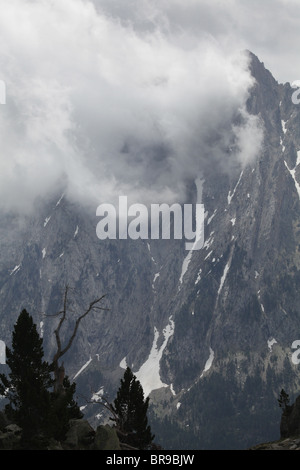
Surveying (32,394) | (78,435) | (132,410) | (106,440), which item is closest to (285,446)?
(106,440)

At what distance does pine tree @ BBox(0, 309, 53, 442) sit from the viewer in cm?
4166

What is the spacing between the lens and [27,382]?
4269cm

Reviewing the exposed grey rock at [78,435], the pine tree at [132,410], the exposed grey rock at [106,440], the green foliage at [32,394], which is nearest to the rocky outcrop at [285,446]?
the exposed grey rock at [106,440]

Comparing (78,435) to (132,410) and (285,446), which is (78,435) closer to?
(132,410)

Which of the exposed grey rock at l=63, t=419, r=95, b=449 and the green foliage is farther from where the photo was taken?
the exposed grey rock at l=63, t=419, r=95, b=449

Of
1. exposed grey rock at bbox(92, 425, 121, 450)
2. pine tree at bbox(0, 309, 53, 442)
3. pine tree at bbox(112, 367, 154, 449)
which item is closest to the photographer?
pine tree at bbox(0, 309, 53, 442)

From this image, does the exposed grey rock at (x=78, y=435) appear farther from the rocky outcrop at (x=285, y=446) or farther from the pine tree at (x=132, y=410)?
the rocky outcrop at (x=285, y=446)

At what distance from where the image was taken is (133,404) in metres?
59.6

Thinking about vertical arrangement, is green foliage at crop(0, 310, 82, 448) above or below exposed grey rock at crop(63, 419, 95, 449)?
above

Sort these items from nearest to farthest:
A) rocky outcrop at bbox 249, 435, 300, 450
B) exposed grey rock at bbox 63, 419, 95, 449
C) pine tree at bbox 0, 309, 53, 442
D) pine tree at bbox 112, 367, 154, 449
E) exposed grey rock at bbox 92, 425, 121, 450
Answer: pine tree at bbox 0, 309, 53, 442
exposed grey rock at bbox 92, 425, 121, 450
rocky outcrop at bbox 249, 435, 300, 450
exposed grey rock at bbox 63, 419, 95, 449
pine tree at bbox 112, 367, 154, 449

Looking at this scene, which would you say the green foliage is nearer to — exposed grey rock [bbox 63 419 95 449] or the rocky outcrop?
exposed grey rock [bbox 63 419 95 449]

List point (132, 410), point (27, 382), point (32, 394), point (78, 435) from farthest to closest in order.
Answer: point (132, 410)
point (78, 435)
point (27, 382)
point (32, 394)

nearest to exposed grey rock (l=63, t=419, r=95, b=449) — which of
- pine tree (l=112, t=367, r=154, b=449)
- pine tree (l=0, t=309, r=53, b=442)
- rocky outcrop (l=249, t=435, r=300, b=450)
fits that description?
pine tree (l=0, t=309, r=53, b=442)
